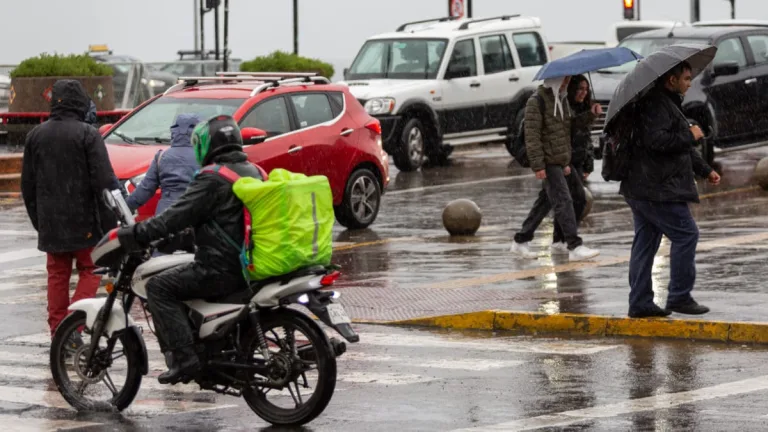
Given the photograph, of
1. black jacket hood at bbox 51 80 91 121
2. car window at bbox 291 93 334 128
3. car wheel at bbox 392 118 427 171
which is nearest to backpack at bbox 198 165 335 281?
black jacket hood at bbox 51 80 91 121

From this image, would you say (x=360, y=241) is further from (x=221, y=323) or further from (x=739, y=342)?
(x=221, y=323)

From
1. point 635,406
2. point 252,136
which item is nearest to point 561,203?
point 252,136

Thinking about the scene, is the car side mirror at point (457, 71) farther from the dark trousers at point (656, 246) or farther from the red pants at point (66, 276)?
the red pants at point (66, 276)

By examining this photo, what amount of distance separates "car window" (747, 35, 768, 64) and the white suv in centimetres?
384

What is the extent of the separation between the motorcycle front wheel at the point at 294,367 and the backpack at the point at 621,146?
334 centimetres

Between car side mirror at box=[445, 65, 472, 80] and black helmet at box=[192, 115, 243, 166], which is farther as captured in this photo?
car side mirror at box=[445, 65, 472, 80]

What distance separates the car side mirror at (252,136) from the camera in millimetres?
15859

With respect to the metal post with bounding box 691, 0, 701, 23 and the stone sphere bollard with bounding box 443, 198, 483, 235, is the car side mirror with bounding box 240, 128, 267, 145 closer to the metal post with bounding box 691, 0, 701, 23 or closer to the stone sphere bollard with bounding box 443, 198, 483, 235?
the stone sphere bollard with bounding box 443, 198, 483, 235

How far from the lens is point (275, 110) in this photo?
17422mm

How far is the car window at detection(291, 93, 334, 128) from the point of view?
58.1 feet

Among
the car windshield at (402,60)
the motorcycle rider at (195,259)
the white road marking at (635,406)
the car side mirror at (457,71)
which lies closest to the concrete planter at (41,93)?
the car windshield at (402,60)

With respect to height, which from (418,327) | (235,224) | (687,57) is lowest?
(418,327)

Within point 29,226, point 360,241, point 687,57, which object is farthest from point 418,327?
point 29,226

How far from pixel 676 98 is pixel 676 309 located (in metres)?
1.38
